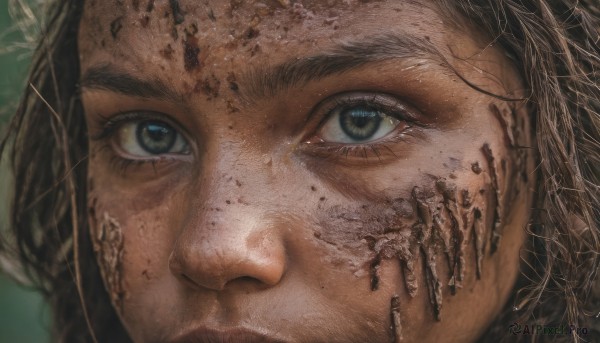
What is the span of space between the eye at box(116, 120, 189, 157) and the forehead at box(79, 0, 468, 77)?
0.53ft

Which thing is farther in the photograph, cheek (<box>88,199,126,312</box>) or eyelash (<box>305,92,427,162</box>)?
cheek (<box>88,199,126,312</box>)

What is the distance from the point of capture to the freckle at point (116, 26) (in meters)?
1.74

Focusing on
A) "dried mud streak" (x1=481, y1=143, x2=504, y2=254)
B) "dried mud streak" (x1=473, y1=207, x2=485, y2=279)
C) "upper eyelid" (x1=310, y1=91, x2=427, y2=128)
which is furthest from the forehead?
"dried mud streak" (x1=473, y1=207, x2=485, y2=279)

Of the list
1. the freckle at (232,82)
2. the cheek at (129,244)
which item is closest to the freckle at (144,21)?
the freckle at (232,82)

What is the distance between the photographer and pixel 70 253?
230 cm

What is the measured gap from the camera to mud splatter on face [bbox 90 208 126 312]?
1782 mm

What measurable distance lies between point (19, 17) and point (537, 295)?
1.51 m

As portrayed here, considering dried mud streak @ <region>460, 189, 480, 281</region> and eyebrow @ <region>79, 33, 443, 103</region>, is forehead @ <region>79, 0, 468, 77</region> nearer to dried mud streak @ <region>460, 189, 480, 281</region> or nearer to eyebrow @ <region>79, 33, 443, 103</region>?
eyebrow @ <region>79, 33, 443, 103</region>

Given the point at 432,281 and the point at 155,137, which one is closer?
the point at 432,281

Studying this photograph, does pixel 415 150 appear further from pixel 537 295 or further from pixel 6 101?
pixel 6 101

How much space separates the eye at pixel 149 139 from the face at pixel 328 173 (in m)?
0.08

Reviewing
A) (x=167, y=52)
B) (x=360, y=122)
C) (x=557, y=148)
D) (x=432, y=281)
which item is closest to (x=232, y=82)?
(x=167, y=52)

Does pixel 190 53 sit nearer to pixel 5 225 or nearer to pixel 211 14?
pixel 211 14

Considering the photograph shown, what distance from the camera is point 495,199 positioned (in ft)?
5.40
